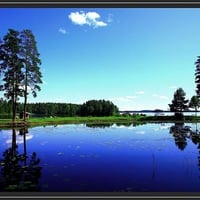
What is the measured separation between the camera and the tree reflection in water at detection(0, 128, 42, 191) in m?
10.2

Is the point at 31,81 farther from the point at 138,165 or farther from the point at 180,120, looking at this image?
the point at 138,165

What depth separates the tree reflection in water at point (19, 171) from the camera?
10.2 m

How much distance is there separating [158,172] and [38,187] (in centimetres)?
423

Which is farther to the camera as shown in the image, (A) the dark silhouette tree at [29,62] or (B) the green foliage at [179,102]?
(B) the green foliage at [179,102]

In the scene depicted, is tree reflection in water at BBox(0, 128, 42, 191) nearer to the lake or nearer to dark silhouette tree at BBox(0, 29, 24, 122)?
the lake

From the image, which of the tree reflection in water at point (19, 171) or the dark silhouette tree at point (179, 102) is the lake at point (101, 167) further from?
the dark silhouette tree at point (179, 102)

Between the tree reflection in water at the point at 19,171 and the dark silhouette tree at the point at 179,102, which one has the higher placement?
the dark silhouette tree at the point at 179,102

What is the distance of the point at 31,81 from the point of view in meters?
38.2

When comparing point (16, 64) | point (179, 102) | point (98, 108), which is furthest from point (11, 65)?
point (179, 102)

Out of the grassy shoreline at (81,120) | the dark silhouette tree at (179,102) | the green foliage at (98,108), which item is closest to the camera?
the grassy shoreline at (81,120)

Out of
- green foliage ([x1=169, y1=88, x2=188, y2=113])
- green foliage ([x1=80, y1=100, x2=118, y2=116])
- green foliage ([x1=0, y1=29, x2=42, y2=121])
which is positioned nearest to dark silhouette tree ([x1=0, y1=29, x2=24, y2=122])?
green foliage ([x1=0, y1=29, x2=42, y2=121])
